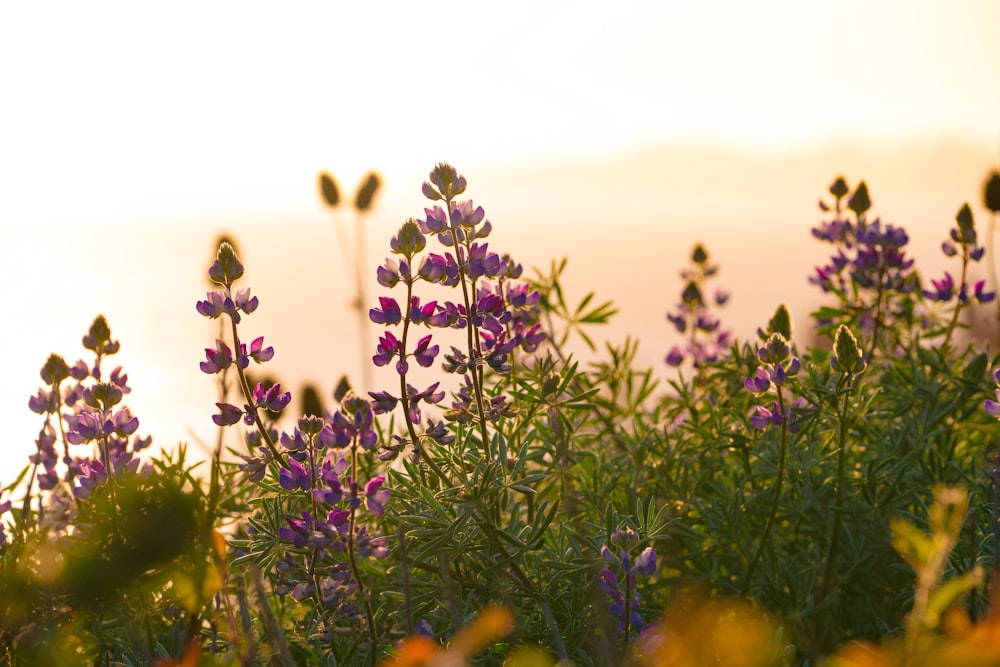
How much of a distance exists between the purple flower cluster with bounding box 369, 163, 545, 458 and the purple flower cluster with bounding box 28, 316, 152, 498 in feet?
2.01

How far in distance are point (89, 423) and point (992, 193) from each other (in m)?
3.01

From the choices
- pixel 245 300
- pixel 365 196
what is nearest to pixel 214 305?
pixel 245 300

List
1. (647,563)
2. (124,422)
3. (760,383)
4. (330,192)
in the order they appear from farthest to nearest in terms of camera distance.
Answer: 1. (330,192)
2. (760,383)
3. (124,422)
4. (647,563)

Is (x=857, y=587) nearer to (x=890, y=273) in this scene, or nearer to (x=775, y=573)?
(x=775, y=573)

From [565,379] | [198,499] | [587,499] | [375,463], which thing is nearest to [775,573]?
[587,499]

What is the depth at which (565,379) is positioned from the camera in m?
2.54

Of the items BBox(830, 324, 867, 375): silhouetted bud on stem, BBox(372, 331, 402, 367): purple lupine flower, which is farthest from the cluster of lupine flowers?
BBox(830, 324, 867, 375): silhouetted bud on stem

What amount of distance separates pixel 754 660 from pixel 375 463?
1.95 m

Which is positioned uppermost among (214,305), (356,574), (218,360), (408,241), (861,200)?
Result: (861,200)

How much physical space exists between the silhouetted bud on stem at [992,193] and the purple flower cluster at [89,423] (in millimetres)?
2867

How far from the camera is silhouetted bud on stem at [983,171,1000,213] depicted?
11.9 feet

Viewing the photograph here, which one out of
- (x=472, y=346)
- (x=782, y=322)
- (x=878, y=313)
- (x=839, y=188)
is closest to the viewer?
(x=472, y=346)

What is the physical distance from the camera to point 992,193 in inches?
143

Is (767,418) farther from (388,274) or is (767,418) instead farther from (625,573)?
(388,274)
